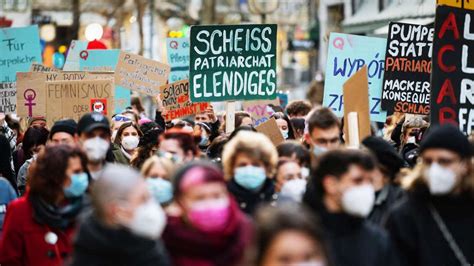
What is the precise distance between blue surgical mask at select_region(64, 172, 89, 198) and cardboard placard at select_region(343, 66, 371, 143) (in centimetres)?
254

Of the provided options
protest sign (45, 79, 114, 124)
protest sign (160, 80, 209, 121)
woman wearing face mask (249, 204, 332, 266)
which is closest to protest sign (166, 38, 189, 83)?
protest sign (160, 80, 209, 121)

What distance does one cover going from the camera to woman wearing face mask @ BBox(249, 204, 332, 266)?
5176 millimetres

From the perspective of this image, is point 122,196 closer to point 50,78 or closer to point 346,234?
point 346,234

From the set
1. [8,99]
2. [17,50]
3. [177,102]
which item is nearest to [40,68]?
[8,99]

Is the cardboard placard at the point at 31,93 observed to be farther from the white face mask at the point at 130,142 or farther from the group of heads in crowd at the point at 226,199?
the group of heads in crowd at the point at 226,199

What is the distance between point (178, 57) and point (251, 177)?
10.6 meters

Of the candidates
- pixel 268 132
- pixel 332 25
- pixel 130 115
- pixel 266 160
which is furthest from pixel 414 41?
Result: pixel 332 25

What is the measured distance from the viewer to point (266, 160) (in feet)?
25.0

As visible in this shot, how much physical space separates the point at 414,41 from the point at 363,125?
3.70 m

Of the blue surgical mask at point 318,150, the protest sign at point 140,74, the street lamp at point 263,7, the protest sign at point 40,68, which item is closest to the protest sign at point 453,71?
the blue surgical mask at point 318,150

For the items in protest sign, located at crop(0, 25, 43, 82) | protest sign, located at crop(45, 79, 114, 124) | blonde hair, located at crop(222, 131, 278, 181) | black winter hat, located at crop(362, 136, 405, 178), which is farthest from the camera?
protest sign, located at crop(0, 25, 43, 82)

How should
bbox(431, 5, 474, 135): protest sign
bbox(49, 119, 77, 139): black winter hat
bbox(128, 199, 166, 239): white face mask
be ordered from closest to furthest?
1. bbox(128, 199, 166, 239): white face mask
2. bbox(49, 119, 77, 139): black winter hat
3. bbox(431, 5, 474, 135): protest sign

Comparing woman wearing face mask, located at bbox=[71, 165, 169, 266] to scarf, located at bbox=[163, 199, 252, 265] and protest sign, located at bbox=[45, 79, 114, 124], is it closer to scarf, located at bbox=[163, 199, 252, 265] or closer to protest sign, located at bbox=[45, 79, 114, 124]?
scarf, located at bbox=[163, 199, 252, 265]

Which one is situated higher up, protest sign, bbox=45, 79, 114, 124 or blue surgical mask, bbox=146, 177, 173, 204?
blue surgical mask, bbox=146, 177, 173, 204
